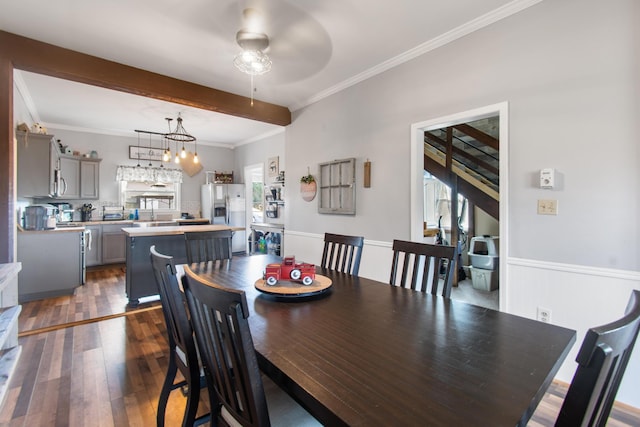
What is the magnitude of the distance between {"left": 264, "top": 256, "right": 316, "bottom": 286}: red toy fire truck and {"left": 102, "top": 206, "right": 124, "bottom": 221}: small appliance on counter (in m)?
5.73

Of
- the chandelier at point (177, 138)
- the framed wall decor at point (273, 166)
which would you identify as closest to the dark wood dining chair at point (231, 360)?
the chandelier at point (177, 138)

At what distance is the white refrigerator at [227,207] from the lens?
6863 millimetres


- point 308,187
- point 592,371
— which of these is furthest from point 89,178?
point 592,371

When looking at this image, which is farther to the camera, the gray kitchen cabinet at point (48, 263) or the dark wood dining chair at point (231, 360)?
the gray kitchen cabinet at point (48, 263)

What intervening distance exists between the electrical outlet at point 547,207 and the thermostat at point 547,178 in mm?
116

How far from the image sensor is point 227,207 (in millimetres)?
6969

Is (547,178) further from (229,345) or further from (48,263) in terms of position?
(48,263)

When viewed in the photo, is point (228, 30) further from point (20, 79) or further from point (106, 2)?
point (20, 79)

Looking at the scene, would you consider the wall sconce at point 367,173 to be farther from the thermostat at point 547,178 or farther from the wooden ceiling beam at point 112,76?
the wooden ceiling beam at point 112,76

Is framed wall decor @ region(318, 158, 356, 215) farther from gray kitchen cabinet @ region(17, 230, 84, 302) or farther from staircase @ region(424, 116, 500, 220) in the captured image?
gray kitchen cabinet @ region(17, 230, 84, 302)

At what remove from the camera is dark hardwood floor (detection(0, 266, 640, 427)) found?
1809 millimetres

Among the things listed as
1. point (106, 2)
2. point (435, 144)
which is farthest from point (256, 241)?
point (106, 2)

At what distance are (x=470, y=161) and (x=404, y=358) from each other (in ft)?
16.6

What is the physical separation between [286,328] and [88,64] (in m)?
3.43
